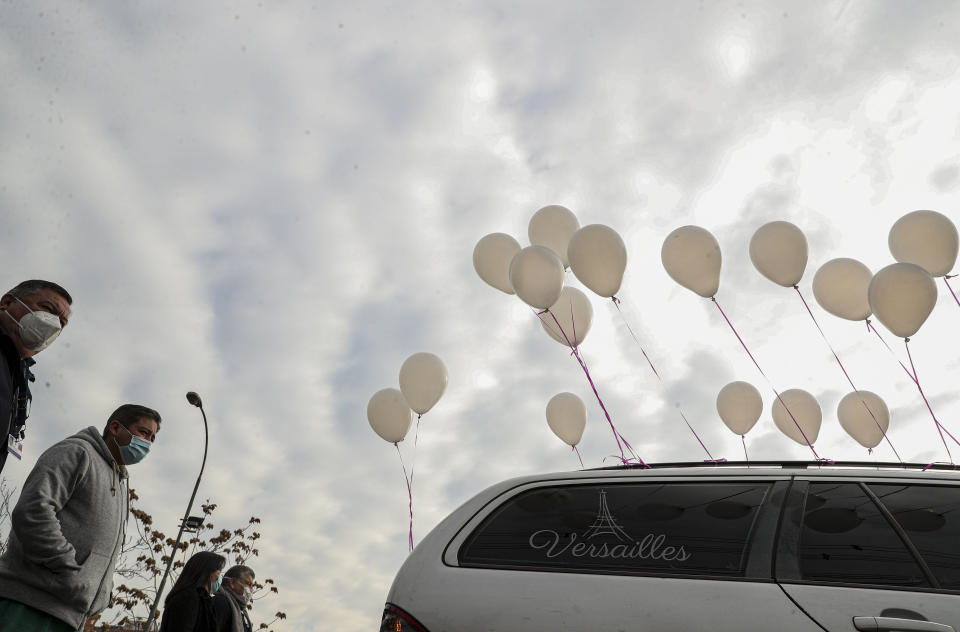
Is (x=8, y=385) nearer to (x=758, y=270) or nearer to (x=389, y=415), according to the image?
(x=389, y=415)

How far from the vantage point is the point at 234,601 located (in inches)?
210

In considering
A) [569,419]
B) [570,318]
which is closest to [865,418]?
[569,419]

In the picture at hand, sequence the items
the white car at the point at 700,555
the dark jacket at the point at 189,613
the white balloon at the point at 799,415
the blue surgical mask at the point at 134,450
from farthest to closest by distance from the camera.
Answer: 1. the white balloon at the point at 799,415
2. the dark jacket at the point at 189,613
3. the blue surgical mask at the point at 134,450
4. the white car at the point at 700,555

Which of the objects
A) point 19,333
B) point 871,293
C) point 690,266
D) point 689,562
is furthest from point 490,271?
point 689,562

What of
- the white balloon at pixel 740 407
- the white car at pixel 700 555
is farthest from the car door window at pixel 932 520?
the white balloon at pixel 740 407

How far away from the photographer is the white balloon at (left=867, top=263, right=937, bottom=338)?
5766 millimetres

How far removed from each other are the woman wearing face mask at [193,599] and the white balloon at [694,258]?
5.23 meters

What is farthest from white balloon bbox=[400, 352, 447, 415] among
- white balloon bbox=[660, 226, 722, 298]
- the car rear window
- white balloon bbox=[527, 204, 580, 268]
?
the car rear window

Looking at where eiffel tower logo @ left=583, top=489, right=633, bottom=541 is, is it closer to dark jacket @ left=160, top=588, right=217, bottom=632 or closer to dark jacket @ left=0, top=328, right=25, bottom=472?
dark jacket @ left=0, top=328, right=25, bottom=472

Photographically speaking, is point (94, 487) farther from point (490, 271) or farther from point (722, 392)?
point (722, 392)

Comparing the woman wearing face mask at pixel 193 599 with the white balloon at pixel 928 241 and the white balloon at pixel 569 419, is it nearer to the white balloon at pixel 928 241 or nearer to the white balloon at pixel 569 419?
the white balloon at pixel 569 419

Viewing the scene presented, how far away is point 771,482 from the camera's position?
91.0 inches

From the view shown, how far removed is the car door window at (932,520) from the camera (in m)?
2.01

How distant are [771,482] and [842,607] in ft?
1.59
